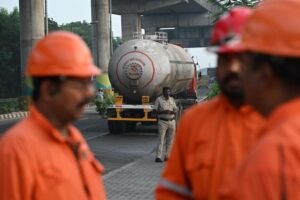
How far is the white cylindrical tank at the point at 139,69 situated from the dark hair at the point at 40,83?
54.1ft

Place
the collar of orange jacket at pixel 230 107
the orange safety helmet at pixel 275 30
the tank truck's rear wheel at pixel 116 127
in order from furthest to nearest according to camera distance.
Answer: the tank truck's rear wheel at pixel 116 127 → the collar of orange jacket at pixel 230 107 → the orange safety helmet at pixel 275 30

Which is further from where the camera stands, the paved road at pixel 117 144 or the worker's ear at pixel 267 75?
the paved road at pixel 117 144

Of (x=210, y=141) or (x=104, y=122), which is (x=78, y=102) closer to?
(x=210, y=141)

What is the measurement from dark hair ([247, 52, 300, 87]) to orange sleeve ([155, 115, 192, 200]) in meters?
1.44

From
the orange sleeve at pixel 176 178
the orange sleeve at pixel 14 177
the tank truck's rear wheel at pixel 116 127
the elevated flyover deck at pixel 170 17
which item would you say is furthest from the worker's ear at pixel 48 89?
the elevated flyover deck at pixel 170 17

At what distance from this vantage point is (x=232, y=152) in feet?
10.8

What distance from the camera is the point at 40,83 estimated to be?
3205mm

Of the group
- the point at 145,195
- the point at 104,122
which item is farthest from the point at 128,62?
the point at 145,195

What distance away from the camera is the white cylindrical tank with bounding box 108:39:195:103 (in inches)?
782

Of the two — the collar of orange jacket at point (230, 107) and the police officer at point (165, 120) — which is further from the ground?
the collar of orange jacket at point (230, 107)

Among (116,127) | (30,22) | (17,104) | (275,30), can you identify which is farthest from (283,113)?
(17,104)

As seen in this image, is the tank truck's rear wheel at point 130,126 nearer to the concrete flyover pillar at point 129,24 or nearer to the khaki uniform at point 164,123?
the khaki uniform at point 164,123

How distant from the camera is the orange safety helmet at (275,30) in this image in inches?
78.0

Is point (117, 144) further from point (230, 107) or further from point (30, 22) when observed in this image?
point (30, 22)
